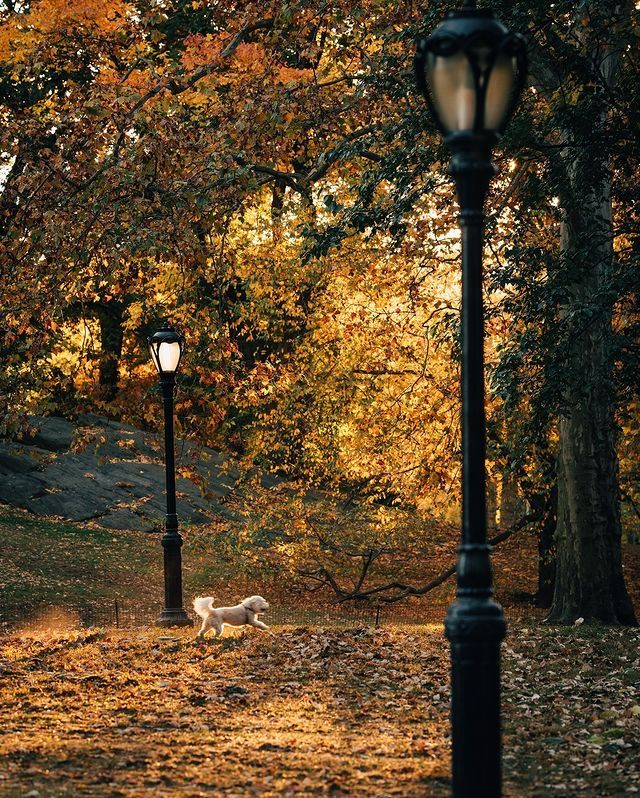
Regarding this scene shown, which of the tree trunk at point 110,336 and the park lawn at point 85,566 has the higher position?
the tree trunk at point 110,336

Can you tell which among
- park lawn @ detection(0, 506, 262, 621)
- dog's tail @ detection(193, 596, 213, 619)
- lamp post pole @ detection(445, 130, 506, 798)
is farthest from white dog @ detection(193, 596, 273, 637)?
park lawn @ detection(0, 506, 262, 621)

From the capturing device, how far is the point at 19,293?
1399 cm

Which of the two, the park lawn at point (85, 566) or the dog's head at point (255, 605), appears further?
the park lawn at point (85, 566)

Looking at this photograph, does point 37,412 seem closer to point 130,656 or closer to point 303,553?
point 130,656

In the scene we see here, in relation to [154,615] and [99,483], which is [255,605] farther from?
[99,483]

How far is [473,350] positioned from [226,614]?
7.42m

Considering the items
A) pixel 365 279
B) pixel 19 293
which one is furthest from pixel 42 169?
pixel 365 279

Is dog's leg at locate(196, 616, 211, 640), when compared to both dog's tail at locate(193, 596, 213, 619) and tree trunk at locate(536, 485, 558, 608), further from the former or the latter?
tree trunk at locate(536, 485, 558, 608)

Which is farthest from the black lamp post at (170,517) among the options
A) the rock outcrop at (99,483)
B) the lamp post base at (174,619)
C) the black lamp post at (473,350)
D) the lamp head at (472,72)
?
the rock outcrop at (99,483)

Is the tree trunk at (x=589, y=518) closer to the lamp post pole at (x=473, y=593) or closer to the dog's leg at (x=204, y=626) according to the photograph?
the dog's leg at (x=204, y=626)

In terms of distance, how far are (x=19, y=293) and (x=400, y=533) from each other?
11.2 m

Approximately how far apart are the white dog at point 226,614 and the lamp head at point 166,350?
3597mm

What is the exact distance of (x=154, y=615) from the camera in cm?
1897

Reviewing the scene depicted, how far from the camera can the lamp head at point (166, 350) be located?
47.5 ft
